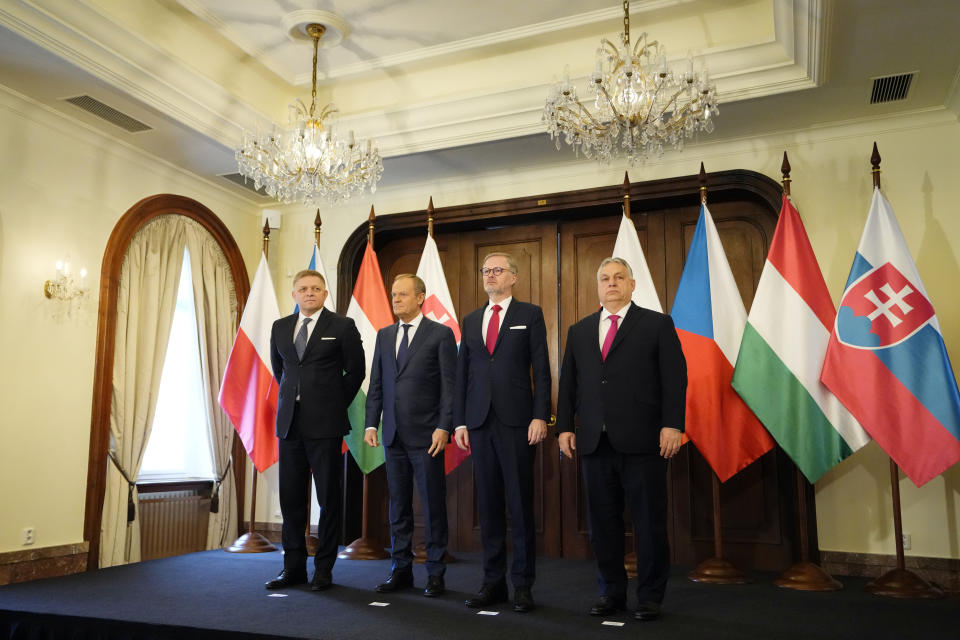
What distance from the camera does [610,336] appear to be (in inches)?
124

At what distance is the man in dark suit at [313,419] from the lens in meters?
3.58

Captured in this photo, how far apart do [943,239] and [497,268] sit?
284 centimetres

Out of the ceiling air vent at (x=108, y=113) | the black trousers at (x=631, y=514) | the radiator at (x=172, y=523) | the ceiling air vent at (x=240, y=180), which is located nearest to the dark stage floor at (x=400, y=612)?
the black trousers at (x=631, y=514)

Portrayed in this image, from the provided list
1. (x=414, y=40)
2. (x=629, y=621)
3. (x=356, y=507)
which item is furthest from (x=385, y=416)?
(x=414, y=40)

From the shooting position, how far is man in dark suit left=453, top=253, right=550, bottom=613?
3.12m

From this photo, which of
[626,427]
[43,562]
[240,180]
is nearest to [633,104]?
[626,427]

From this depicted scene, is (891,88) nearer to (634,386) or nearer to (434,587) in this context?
(634,386)

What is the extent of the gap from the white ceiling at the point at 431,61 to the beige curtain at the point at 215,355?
630 millimetres

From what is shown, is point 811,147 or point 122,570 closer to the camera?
point 122,570

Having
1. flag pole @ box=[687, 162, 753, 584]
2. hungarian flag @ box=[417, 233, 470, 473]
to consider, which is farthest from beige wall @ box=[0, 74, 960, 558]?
hungarian flag @ box=[417, 233, 470, 473]

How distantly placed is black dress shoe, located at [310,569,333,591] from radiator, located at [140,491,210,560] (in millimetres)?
2060

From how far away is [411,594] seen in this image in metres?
3.47

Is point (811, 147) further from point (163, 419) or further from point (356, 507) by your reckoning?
point (163, 419)

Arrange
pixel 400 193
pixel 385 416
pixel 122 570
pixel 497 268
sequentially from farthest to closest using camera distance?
1. pixel 400 193
2. pixel 122 570
3. pixel 385 416
4. pixel 497 268
